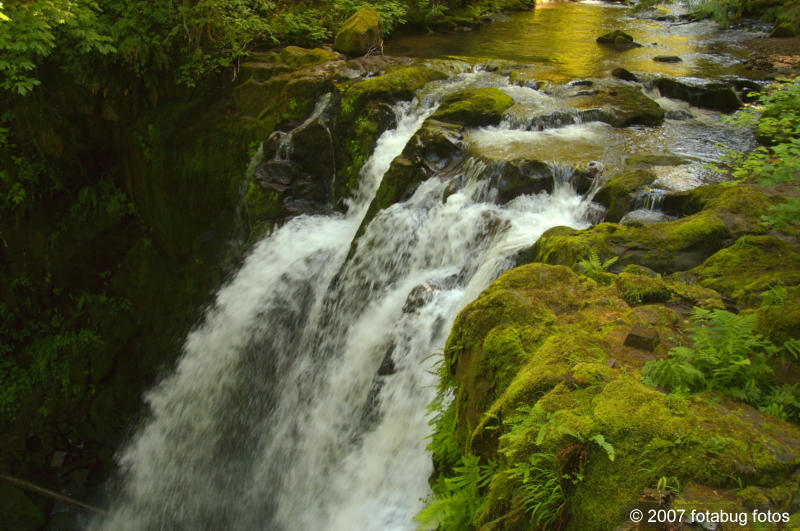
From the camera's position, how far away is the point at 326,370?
6.95 m

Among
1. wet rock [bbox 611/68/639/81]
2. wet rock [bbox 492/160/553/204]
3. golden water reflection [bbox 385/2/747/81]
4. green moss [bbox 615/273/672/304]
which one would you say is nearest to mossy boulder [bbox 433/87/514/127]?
wet rock [bbox 492/160/553/204]

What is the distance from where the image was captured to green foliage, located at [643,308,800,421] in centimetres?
263

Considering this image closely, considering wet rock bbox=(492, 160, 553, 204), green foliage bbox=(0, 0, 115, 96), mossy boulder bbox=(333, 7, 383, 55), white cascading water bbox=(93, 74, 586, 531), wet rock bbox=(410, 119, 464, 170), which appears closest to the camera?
white cascading water bbox=(93, 74, 586, 531)

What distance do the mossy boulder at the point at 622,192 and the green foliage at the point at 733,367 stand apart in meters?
3.62

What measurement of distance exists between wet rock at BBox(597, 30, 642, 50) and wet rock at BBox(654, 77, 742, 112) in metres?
4.95

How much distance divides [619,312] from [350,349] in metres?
3.88

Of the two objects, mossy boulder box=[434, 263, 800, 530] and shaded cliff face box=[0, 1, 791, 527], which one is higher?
mossy boulder box=[434, 263, 800, 530]

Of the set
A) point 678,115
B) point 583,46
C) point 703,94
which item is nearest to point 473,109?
point 678,115

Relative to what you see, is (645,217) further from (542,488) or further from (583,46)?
(583,46)

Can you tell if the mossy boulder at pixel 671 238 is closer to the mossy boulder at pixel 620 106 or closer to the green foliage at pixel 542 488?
the green foliage at pixel 542 488

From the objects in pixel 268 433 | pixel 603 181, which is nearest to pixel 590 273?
→ pixel 603 181

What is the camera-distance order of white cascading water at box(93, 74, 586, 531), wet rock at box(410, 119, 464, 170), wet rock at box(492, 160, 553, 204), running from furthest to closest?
wet rock at box(410, 119, 464, 170), wet rock at box(492, 160, 553, 204), white cascading water at box(93, 74, 586, 531)

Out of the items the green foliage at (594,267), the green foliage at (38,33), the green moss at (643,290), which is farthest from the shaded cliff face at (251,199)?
the green moss at (643,290)

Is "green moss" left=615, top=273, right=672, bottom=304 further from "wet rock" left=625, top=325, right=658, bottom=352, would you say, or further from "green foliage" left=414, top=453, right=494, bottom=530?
"green foliage" left=414, top=453, right=494, bottom=530
